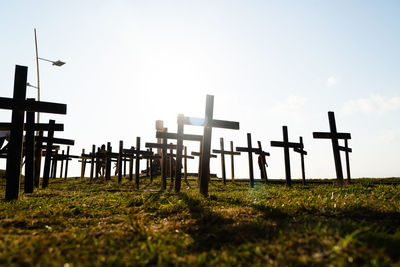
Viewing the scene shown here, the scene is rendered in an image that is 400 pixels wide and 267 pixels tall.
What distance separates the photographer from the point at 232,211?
5527mm

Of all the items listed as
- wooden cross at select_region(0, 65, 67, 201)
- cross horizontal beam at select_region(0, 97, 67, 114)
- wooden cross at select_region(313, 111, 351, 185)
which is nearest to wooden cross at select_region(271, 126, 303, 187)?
wooden cross at select_region(313, 111, 351, 185)

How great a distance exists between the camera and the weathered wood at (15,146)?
8102 millimetres

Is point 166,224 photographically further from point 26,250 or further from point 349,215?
point 349,215

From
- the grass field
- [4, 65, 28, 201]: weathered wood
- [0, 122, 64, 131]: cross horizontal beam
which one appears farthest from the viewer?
[0, 122, 64, 131]: cross horizontal beam

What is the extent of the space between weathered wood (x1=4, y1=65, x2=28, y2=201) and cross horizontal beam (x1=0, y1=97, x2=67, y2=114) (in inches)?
5.4

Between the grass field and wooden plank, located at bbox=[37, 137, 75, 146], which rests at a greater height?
wooden plank, located at bbox=[37, 137, 75, 146]

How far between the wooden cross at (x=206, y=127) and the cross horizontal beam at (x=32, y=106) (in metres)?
4.25

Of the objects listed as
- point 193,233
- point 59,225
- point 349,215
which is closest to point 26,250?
point 59,225

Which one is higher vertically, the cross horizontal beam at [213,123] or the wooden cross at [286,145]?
the cross horizontal beam at [213,123]

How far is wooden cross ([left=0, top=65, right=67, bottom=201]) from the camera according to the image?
8.12m

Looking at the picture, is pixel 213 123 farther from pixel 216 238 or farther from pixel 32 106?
pixel 216 238

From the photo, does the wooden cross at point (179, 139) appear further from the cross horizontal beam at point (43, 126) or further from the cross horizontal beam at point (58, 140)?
the cross horizontal beam at point (58, 140)

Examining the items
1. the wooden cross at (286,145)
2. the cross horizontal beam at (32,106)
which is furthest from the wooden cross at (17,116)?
the wooden cross at (286,145)

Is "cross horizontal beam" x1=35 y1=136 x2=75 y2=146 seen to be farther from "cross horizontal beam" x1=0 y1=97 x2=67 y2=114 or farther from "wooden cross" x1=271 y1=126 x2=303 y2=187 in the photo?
"wooden cross" x1=271 y1=126 x2=303 y2=187
